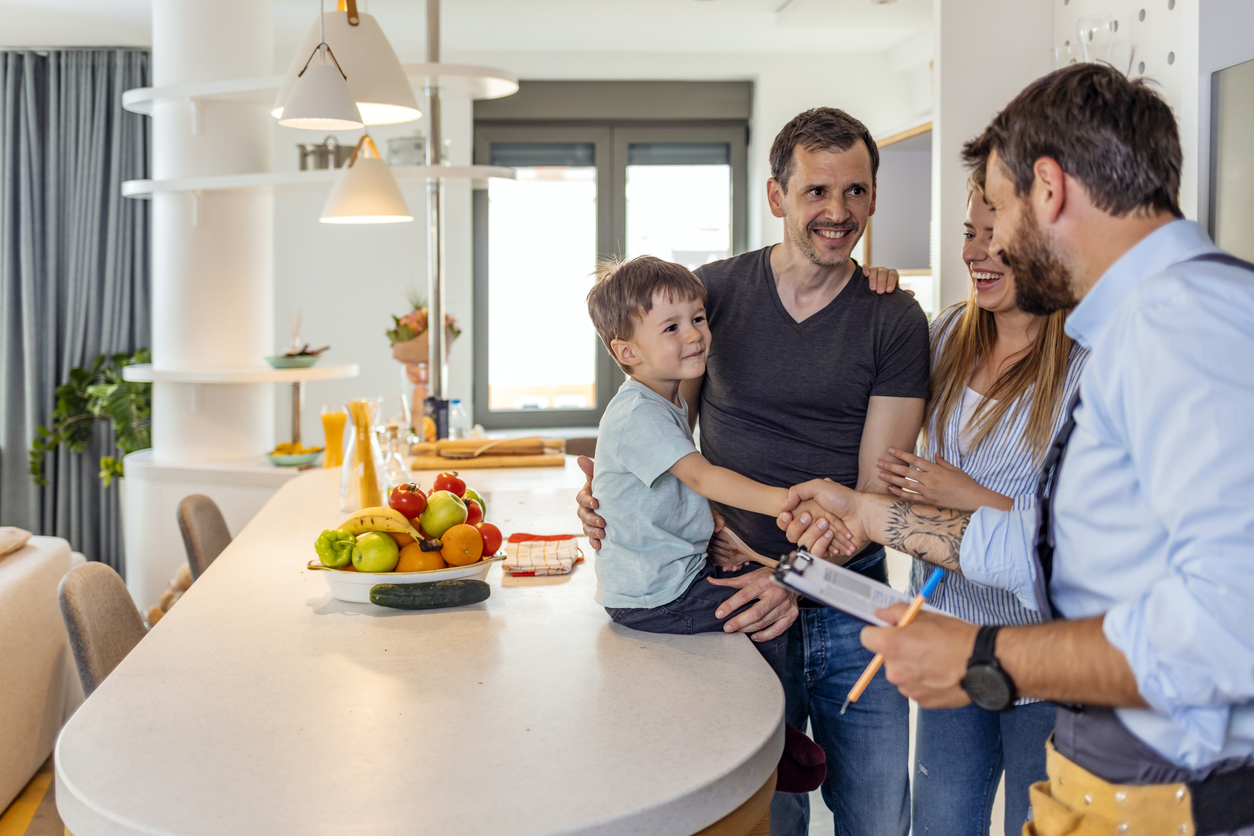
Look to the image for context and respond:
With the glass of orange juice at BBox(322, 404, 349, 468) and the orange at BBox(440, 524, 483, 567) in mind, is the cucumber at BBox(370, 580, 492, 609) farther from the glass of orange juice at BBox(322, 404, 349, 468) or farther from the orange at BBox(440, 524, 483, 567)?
the glass of orange juice at BBox(322, 404, 349, 468)

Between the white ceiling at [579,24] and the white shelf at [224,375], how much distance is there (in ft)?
5.25

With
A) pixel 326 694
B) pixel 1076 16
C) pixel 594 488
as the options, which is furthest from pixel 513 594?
pixel 1076 16

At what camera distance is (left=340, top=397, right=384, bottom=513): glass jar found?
2.30m

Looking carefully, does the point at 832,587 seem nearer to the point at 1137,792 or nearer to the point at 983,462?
the point at 1137,792

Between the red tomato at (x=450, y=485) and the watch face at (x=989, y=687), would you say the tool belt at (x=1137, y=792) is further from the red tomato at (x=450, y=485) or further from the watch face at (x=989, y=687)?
Result: the red tomato at (x=450, y=485)

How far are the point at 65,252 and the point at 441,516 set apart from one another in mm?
4508

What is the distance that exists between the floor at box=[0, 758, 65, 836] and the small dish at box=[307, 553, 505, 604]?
138 cm

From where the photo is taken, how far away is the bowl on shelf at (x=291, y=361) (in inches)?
146

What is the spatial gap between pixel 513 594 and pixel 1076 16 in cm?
170

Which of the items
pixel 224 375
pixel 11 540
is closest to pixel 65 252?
pixel 224 375

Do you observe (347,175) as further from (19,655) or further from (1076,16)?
(1076,16)

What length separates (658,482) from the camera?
1.50 meters

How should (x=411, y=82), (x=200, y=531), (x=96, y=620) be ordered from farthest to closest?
(x=411, y=82), (x=200, y=531), (x=96, y=620)

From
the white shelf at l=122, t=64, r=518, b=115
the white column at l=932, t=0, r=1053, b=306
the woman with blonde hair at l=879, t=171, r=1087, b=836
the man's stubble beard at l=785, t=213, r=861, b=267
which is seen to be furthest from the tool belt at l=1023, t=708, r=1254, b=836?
the white shelf at l=122, t=64, r=518, b=115
